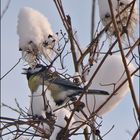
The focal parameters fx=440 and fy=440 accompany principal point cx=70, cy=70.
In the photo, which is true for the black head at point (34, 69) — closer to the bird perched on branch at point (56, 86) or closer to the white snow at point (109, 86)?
the bird perched on branch at point (56, 86)

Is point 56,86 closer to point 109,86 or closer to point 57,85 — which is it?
point 57,85

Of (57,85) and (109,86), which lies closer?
(109,86)

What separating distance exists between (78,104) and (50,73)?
1.24ft

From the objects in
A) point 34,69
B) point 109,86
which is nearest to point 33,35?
point 34,69

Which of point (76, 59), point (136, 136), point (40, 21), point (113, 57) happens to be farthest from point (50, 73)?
point (136, 136)

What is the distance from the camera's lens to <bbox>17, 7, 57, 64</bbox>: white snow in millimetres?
2180

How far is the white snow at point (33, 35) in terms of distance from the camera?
2.18 m

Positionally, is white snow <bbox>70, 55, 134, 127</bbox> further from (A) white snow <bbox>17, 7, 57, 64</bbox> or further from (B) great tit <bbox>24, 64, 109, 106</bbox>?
(A) white snow <bbox>17, 7, 57, 64</bbox>

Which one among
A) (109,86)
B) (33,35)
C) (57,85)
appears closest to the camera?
(109,86)

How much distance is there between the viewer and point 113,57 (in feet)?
5.92

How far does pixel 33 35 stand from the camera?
2.22 m

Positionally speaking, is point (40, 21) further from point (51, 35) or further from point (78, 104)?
point (78, 104)

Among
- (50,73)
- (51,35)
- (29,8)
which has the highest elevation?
(29,8)

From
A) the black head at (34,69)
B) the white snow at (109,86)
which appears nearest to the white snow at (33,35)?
the black head at (34,69)
